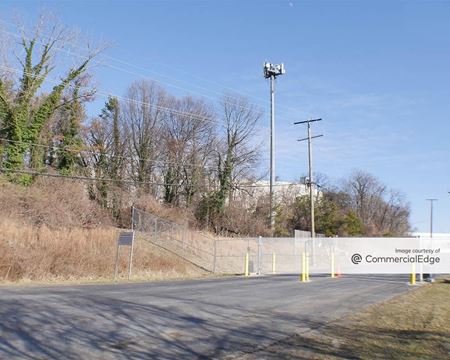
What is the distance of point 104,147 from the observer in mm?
53469

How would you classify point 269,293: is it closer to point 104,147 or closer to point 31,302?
point 31,302

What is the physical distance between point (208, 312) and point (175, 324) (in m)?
2.04

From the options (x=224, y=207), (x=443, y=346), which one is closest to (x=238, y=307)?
(x=443, y=346)

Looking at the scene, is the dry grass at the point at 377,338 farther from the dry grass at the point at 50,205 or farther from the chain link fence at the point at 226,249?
the dry grass at the point at 50,205

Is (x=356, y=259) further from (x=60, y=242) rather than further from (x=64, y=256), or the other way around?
(x=60, y=242)

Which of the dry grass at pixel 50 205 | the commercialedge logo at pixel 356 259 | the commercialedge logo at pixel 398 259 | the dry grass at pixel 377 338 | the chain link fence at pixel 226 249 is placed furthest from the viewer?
the chain link fence at pixel 226 249

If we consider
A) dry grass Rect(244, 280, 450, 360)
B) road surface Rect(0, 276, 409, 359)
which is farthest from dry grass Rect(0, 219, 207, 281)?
dry grass Rect(244, 280, 450, 360)

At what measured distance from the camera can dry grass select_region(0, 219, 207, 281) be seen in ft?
78.4

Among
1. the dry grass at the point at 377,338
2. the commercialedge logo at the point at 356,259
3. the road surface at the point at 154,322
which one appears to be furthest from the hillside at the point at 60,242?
the dry grass at the point at 377,338

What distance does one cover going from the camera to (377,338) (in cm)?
934

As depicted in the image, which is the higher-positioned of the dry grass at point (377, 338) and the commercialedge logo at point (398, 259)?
the commercialedge logo at point (398, 259)

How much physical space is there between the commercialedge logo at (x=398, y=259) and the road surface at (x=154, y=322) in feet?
41.7

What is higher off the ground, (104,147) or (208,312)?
(104,147)

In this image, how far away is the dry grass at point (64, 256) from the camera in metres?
23.9
